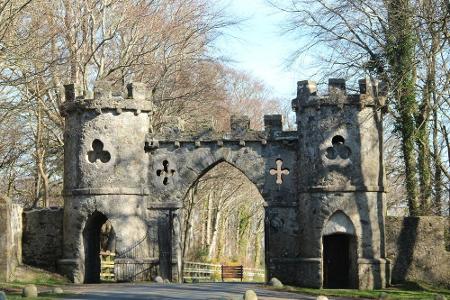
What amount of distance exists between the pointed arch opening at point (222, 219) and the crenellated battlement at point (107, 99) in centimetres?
1048

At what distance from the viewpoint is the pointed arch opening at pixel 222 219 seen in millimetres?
41125

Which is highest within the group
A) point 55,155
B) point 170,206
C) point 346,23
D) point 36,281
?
point 346,23

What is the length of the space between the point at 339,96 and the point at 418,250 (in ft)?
16.3

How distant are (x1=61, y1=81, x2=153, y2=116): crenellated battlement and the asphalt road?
5303mm

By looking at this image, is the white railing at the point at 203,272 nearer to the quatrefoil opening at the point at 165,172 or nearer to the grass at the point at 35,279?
the quatrefoil opening at the point at 165,172

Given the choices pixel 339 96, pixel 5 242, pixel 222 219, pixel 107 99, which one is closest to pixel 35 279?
pixel 5 242

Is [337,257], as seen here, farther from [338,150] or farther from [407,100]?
[407,100]

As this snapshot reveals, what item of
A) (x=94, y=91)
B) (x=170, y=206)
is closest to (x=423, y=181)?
(x=170, y=206)

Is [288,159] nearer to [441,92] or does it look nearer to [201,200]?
[441,92]

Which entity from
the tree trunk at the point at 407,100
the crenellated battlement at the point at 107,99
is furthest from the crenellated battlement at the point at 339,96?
the crenellated battlement at the point at 107,99

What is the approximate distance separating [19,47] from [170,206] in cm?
688

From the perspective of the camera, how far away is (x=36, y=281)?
86.3 ft

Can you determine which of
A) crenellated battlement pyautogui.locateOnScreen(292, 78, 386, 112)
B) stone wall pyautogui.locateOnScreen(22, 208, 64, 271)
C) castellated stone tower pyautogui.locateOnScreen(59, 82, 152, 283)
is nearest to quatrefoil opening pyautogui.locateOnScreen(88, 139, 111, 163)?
castellated stone tower pyautogui.locateOnScreen(59, 82, 152, 283)

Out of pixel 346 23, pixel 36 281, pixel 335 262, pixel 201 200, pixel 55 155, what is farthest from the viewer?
pixel 201 200
